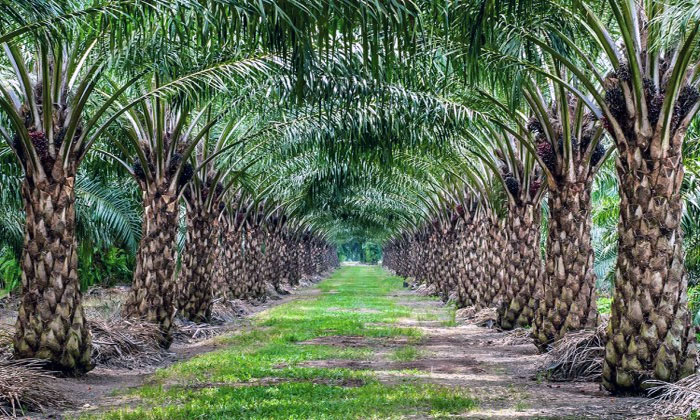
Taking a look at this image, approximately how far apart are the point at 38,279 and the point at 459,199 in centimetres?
1839

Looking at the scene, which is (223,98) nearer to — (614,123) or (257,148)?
(257,148)

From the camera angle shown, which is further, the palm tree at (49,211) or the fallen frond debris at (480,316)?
the fallen frond debris at (480,316)

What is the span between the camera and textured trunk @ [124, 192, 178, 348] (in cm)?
1409

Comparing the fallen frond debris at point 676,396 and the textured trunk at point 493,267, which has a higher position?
the textured trunk at point 493,267

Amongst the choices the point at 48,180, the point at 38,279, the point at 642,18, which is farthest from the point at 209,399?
the point at 642,18

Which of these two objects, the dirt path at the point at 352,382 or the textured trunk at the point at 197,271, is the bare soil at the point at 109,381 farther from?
the textured trunk at the point at 197,271

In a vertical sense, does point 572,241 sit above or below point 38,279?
above

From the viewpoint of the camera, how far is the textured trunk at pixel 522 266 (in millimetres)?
16719

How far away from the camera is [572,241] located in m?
12.6

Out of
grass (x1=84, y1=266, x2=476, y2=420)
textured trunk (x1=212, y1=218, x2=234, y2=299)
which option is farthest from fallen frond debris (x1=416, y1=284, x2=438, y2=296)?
grass (x1=84, y1=266, x2=476, y2=420)

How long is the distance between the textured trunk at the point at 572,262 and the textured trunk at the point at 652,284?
124 inches

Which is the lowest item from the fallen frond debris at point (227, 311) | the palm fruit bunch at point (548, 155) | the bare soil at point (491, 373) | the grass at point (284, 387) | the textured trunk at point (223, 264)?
the grass at point (284, 387)

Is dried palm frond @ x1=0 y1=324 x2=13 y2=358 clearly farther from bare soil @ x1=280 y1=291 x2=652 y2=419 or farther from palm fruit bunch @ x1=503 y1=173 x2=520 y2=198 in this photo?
palm fruit bunch @ x1=503 y1=173 x2=520 y2=198

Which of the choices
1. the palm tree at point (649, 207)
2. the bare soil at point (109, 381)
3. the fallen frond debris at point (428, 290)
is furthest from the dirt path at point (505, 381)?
the fallen frond debris at point (428, 290)
